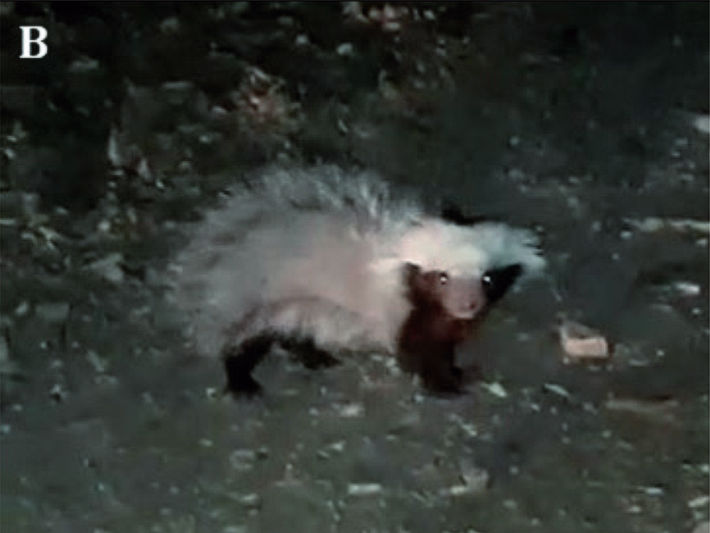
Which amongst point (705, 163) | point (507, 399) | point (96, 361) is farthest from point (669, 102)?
point (96, 361)

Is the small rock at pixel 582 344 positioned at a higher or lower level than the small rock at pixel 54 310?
lower

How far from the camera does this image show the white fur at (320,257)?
0.79 m

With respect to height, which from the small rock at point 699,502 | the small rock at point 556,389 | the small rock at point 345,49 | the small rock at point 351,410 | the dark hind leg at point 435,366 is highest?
the small rock at point 345,49

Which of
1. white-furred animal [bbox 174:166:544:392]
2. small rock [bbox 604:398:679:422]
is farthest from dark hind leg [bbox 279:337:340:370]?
small rock [bbox 604:398:679:422]

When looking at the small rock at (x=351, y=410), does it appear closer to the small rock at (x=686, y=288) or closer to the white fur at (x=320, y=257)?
the white fur at (x=320, y=257)

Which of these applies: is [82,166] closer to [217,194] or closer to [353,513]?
[217,194]

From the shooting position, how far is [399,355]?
0.81 metres

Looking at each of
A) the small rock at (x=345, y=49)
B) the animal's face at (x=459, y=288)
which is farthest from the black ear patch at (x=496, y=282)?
the small rock at (x=345, y=49)

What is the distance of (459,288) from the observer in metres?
0.80

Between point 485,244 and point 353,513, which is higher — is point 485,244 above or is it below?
above

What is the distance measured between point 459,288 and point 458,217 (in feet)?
0.09

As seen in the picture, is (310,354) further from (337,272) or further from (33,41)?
(33,41)

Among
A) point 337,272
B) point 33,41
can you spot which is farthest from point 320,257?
point 33,41

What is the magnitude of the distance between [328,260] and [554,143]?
0.33ft
